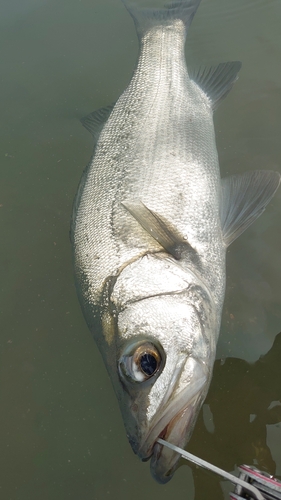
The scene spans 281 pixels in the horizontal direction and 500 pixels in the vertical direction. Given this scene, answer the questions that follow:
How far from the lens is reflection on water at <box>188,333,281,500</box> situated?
2.29 metres

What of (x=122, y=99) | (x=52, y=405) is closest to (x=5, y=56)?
(x=122, y=99)

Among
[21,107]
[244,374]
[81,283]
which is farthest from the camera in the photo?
[21,107]

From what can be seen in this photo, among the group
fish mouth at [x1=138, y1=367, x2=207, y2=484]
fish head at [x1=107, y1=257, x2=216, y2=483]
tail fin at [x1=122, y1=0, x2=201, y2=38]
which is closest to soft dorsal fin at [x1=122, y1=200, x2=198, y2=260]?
fish head at [x1=107, y1=257, x2=216, y2=483]

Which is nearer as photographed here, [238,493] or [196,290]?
[238,493]

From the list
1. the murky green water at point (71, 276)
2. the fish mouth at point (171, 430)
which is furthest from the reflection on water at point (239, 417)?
the fish mouth at point (171, 430)

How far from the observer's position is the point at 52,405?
2.64 m

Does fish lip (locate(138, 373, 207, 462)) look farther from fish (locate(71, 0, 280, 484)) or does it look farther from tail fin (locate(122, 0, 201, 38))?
tail fin (locate(122, 0, 201, 38))

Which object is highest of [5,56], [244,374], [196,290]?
[5,56]

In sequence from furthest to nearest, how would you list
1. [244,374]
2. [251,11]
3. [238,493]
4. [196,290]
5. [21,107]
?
[251,11] → [21,107] → [244,374] → [196,290] → [238,493]

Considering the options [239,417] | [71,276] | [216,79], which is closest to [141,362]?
[239,417]

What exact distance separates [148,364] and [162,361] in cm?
7

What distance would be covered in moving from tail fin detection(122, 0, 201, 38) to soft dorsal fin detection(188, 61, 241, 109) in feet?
1.90

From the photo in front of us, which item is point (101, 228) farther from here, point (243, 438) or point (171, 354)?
point (243, 438)

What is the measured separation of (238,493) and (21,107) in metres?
3.89
